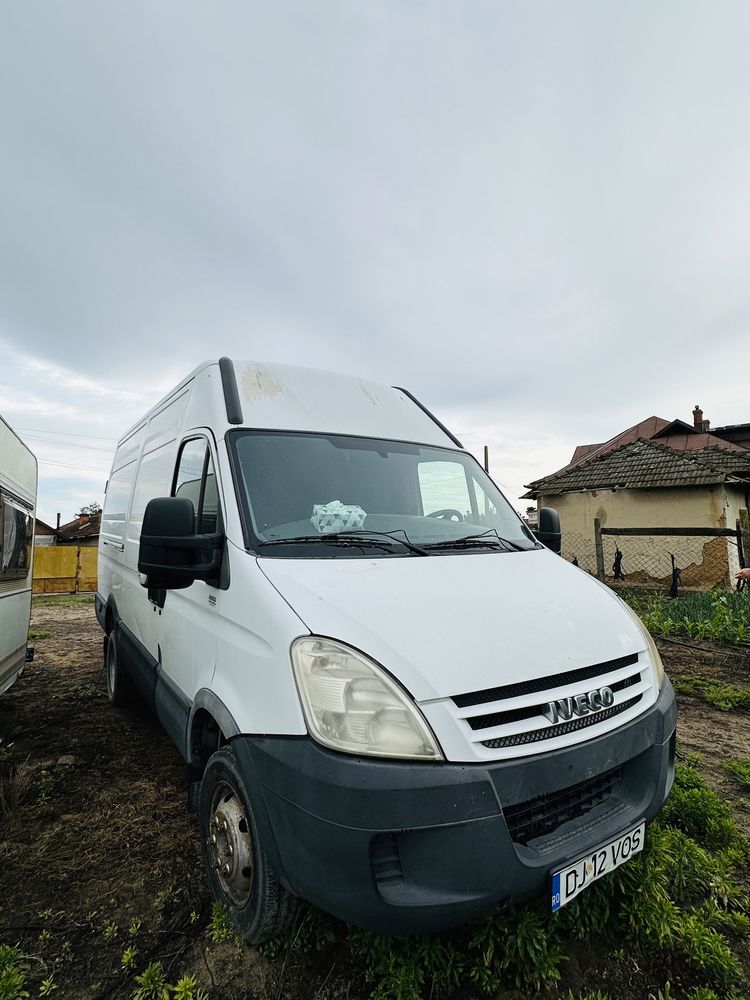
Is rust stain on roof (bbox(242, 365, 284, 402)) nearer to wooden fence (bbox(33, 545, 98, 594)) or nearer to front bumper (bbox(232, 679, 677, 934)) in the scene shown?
front bumper (bbox(232, 679, 677, 934))

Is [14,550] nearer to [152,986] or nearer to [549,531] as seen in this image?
[152,986]

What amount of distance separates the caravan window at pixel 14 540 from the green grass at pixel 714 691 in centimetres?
651

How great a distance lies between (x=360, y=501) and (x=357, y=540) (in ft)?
1.37

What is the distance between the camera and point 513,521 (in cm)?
340

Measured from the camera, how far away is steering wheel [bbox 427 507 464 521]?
327 centimetres

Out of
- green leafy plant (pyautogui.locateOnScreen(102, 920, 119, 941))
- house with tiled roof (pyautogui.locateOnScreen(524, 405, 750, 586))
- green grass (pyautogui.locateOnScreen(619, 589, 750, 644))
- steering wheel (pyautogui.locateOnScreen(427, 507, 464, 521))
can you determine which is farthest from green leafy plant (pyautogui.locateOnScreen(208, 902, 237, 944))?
house with tiled roof (pyautogui.locateOnScreen(524, 405, 750, 586))

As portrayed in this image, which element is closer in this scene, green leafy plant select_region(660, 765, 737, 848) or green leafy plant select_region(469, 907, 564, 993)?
green leafy plant select_region(469, 907, 564, 993)

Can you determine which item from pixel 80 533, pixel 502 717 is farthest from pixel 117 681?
pixel 80 533

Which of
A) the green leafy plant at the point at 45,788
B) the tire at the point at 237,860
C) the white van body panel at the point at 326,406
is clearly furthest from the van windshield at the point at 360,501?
the green leafy plant at the point at 45,788

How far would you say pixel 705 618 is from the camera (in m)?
7.92

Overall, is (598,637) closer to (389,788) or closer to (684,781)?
(389,788)

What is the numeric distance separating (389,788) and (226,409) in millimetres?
2134

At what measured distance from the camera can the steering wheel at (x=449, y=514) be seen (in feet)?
10.7

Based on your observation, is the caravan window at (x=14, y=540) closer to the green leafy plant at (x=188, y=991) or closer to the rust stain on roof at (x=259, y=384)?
the rust stain on roof at (x=259, y=384)
